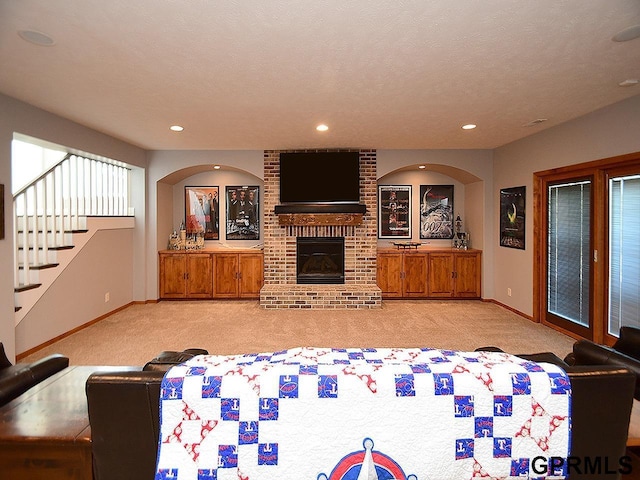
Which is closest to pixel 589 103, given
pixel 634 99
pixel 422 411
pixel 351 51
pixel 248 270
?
pixel 634 99

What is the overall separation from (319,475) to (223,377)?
1.61 feet

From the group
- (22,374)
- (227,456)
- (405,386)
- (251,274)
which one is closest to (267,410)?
(227,456)

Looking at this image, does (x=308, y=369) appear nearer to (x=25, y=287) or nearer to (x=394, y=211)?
(x=25, y=287)

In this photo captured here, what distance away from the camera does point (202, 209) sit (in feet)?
24.8

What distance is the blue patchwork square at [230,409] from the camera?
4.50 feet

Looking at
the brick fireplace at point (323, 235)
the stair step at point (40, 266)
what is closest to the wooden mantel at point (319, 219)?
the brick fireplace at point (323, 235)

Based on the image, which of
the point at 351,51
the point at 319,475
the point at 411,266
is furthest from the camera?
the point at 411,266

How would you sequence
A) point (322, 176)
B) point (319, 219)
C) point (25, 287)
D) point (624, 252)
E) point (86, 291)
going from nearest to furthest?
1. point (624, 252)
2. point (25, 287)
3. point (86, 291)
4. point (322, 176)
5. point (319, 219)

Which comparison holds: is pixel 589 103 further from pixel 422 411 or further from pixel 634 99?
pixel 422 411

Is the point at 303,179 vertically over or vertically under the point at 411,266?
over

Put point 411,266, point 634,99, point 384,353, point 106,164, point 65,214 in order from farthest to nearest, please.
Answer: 1. point 411,266
2. point 106,164
3. point 65,214
4. point 634,99
5. point 384,353

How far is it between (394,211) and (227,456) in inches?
261

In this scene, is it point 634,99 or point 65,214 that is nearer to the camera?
point 634,99

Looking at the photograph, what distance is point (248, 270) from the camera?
6930 mm
